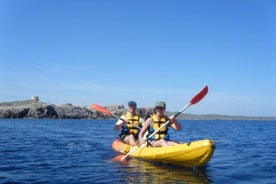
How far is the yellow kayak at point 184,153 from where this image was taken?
1083cm

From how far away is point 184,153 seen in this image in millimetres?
11227

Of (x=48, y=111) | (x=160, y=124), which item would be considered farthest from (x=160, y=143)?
(x=48, y=111)

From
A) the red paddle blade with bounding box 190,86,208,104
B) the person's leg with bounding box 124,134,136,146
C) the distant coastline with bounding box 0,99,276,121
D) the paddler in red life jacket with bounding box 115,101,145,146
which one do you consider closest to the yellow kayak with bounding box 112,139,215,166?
the person's leg with bounding box 124,134,136,146

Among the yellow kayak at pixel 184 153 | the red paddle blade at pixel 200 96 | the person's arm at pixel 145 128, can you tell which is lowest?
the yellow kayak at pixel 184 153

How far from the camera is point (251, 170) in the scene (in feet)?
39.0

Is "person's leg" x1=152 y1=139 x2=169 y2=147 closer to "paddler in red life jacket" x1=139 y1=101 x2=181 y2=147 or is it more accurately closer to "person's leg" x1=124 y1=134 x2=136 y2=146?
"paddler in red life jacket" x1=139 y1=101 x2=181 y2=147

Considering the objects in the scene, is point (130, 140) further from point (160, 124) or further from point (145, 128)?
point (160, 124)

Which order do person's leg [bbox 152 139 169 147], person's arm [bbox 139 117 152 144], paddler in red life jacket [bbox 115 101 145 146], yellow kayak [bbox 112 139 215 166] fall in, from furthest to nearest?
paddler in red life jacket [bbox 115 101 145 146]
person's arm [bbox 139 117 152 144]
person's leg [bbox 152 139 169 147]
yellow kayak [bbox 112 139 215 166]

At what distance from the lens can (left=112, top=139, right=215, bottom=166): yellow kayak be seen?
1083 cm

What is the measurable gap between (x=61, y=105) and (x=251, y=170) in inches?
3559

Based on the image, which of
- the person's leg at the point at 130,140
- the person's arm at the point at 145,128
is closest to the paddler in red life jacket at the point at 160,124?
the person's arm at the point at 145,128

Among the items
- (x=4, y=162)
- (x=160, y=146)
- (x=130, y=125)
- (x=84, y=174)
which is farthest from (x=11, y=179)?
(x=130, y=125)

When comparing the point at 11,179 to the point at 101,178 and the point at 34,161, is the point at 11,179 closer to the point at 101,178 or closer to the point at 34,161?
the point at 101,178

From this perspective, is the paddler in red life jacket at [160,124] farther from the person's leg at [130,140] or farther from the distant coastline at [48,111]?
the distant coastline at [48,111]
